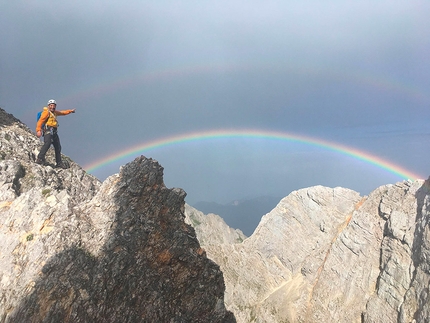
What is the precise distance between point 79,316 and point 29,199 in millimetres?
6471

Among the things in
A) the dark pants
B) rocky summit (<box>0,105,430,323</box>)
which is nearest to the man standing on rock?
the dark pants

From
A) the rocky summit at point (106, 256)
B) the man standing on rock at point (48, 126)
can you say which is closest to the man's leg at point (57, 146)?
the man standing on rock at point (48, 126)

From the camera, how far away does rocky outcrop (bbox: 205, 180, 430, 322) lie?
82750 mm

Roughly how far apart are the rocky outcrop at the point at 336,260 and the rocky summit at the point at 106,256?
8487cm

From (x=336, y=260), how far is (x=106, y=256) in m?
116

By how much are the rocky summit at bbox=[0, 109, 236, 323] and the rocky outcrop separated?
278ft

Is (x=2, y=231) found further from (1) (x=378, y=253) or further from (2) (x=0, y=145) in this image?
(1) (x=378, y=253)

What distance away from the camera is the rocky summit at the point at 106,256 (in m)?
10.3

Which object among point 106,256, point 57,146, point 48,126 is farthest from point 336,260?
point 48,126

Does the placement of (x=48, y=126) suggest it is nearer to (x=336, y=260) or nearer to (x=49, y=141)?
(x=49, y=141)

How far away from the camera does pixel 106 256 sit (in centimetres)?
1179

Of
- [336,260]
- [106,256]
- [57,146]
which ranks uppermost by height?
[336,260]

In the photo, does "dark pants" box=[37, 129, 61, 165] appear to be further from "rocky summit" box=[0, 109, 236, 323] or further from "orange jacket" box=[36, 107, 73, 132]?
"rocky summit" box=[0, 109, 236, 323]

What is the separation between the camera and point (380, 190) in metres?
110
